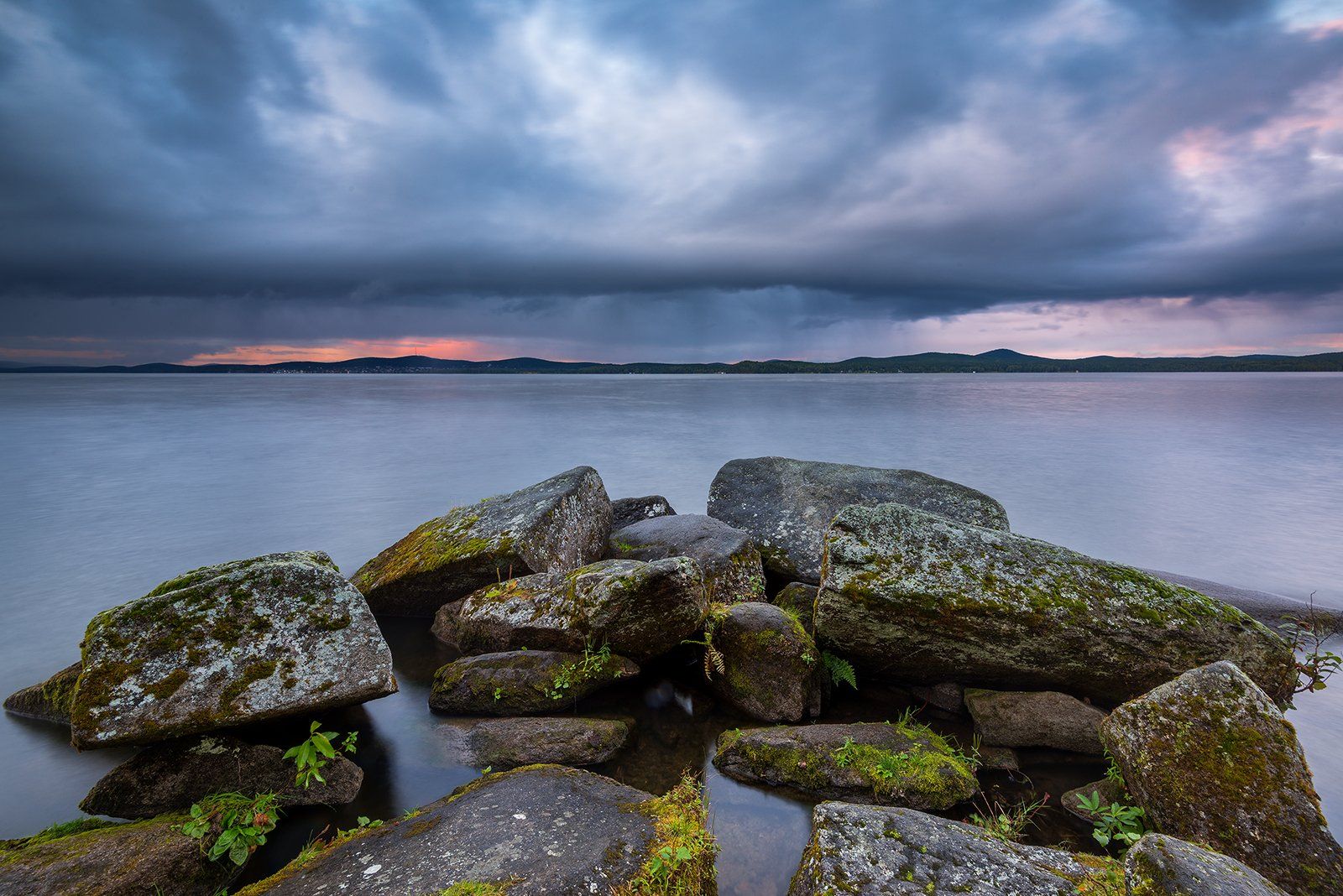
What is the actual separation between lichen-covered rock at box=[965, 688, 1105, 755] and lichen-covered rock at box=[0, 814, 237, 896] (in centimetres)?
619

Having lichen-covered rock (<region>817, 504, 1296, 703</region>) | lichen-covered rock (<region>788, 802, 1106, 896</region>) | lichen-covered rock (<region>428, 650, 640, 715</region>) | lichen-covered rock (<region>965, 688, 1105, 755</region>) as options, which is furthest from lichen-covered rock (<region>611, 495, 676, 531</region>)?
lichen-covered rock (<region>788, 802, 1106, 896</region>)

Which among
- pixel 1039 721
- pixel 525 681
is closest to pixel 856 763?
pixel 1039 721

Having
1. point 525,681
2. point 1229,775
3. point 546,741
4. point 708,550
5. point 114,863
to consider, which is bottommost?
point 546,741

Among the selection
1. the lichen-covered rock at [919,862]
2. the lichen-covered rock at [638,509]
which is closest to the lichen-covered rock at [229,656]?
the lichen-covered rock at [919,862]

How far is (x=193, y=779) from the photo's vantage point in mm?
4734

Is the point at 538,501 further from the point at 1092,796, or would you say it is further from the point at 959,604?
the point at 1092,796

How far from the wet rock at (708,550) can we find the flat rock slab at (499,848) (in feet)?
12.4

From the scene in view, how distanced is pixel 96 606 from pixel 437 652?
20.3 feet

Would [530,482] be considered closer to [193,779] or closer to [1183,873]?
[193,779]

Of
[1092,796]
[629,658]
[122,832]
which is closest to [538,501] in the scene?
[629,658]

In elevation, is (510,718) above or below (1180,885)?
below

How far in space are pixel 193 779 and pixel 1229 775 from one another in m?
7.42

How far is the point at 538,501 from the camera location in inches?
354

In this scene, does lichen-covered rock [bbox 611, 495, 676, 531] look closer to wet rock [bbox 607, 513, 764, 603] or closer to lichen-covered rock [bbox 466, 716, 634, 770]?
wet rock [bbox 607, 513, 764, 603]
